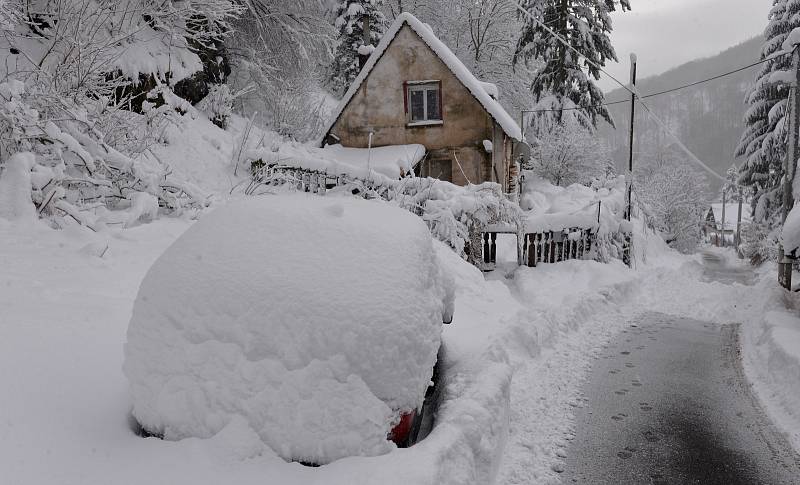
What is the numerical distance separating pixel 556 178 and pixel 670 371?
71.1 feet

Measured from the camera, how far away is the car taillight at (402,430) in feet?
8.89

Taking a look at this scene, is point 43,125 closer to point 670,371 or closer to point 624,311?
point 670,371

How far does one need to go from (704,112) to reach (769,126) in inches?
5493

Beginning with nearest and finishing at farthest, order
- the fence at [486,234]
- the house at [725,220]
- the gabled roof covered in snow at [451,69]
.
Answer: the fence at [486,234] < the gabled roof covered in snow at [451,69] < the house at [725,220]

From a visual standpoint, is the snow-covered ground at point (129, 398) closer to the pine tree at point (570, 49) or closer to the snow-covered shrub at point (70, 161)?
the snow-covered shrub at point (70, 161)

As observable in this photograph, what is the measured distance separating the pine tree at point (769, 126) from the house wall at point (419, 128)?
1344 cm

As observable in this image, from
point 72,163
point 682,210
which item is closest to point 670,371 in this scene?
point 72,163

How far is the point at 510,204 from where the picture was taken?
10.9 metres

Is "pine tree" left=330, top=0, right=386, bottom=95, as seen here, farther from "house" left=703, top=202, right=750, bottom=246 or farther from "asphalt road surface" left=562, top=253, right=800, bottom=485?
"house" left=703, top=202, right=750, bottom=246

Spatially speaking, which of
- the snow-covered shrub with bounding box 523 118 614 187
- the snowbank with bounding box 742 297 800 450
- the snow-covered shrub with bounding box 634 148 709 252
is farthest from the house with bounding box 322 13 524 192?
the snow-covered shrub with bounding box 634 148 709 252

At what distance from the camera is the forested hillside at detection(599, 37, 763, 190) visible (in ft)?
376

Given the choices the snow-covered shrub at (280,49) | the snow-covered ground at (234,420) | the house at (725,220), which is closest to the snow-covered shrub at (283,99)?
the snow-covered shrub at (280,49)

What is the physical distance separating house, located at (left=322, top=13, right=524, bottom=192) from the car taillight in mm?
14239

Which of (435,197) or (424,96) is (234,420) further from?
(424,96)
